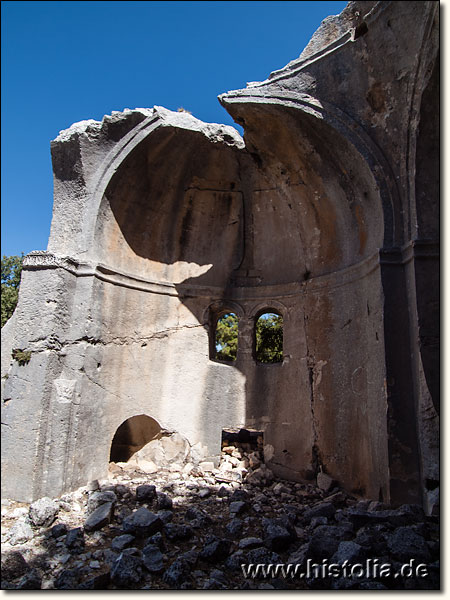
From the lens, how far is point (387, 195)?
5535 mm

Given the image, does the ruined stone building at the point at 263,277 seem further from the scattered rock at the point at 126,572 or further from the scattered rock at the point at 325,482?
the scattered rock at the point at 126,572

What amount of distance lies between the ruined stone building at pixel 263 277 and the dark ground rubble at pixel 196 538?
1.92 ft

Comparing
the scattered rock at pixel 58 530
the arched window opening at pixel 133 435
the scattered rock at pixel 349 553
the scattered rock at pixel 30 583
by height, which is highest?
the arched window opening at pixel 133 435

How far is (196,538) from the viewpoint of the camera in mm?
4395

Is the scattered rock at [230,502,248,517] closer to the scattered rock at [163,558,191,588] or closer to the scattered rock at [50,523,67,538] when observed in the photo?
the scattered rock at [163,558,191,588]

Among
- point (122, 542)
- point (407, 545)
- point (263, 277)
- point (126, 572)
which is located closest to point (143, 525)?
point (122, 542)

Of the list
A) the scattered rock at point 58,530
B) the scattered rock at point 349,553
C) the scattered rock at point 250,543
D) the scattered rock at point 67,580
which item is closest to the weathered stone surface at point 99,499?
the scattered rock at point 58,530

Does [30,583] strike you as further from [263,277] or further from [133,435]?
[263,277]

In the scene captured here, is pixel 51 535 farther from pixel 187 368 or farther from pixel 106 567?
pixel 187 368

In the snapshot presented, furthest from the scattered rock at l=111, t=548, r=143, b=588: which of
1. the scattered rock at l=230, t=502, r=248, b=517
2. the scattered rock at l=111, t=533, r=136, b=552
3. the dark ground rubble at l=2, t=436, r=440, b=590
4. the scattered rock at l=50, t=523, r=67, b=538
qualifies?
the scattered rock at l=230, t=502, r=248, b=517

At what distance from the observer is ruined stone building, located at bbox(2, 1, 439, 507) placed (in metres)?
5.15

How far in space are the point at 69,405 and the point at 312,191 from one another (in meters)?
5.07

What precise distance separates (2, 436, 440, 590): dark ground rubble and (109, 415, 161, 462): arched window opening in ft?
4.04

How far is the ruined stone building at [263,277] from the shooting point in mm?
5152
